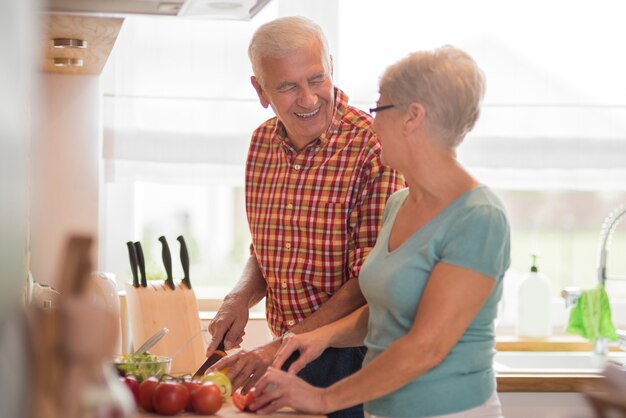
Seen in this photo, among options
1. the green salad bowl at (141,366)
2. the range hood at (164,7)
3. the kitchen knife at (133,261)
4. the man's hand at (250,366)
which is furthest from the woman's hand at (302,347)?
the kitchen knife at (133,261)

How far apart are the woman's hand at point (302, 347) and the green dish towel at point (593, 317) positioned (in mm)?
1489

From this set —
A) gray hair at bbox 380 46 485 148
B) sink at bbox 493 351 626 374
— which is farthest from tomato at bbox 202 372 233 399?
sink at bbox 493 351 626 374

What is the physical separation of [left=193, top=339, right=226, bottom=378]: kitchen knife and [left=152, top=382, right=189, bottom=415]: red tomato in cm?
28

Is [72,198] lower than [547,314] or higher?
higher

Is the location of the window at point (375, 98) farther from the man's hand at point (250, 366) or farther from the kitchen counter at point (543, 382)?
the man's hand at point (250, 366)

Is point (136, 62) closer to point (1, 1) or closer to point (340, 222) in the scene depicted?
point (340, 222)

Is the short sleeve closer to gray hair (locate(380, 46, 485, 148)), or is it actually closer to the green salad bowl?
gray hair (locate(380, 46, 485, 148))

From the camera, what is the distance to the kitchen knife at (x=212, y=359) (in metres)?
1.96

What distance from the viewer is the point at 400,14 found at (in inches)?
131

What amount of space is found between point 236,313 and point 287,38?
62cm

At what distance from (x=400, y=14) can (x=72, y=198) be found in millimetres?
1321

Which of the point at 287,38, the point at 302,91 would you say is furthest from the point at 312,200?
the point at 287,38

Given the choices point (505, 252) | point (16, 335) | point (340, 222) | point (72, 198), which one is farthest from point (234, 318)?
point (16, 335)

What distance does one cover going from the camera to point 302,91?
1915 mm
